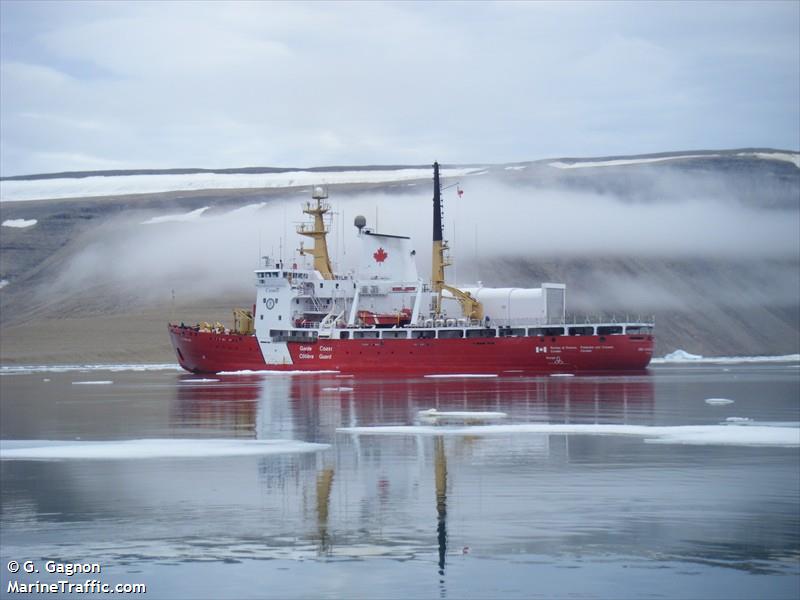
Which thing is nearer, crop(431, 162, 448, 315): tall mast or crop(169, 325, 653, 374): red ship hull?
crop(169, 325, 653, 374): red ship hull

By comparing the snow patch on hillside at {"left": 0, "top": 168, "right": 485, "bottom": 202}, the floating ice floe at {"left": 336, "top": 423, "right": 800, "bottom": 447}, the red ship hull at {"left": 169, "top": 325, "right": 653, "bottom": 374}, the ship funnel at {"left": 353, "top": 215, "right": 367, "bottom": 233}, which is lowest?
the floating ice floe at {"left": 336, "top": 423, "right": 800, "bottom": 447}

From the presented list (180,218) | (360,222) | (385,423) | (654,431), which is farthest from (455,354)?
(180,218)

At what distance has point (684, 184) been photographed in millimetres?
168875

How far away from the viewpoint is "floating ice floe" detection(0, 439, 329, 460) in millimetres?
24156

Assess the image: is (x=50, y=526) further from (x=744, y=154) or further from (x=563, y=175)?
(x=744, y=154)

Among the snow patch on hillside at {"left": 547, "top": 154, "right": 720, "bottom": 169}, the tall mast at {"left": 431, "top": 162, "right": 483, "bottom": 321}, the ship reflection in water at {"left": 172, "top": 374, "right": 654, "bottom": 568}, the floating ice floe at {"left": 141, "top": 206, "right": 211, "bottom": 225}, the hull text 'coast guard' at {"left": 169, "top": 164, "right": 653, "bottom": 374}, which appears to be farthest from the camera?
the snow patch on hillside at {"left": 547, "top": 154, "right": 720, "bottom": 169}

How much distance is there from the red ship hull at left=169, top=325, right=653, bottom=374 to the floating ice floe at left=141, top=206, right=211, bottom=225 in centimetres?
9316

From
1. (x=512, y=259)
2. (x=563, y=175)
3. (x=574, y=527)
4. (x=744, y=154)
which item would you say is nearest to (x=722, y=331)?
(x=512, y=259)

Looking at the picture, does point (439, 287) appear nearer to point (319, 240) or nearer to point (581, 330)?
point (319, 240)

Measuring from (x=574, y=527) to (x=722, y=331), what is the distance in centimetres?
10722

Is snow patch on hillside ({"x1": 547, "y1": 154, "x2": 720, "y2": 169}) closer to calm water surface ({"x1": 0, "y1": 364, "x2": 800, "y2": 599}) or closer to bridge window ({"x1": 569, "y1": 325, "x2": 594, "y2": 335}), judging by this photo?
bridge window ({"x1": 569, "y1": 325, "x2": 594, "y2": 335})

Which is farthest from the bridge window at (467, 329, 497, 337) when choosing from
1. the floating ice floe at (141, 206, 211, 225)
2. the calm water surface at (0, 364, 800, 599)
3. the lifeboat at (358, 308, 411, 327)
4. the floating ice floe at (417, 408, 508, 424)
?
the floating ice floe at (141, 206, 211, 225)

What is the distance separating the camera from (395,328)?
65812mm

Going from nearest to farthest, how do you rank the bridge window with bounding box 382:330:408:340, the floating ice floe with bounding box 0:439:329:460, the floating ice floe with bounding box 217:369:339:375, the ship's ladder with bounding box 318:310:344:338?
the floating ice floe with bounding box 0:439:329:460, the bridge window with bounding box 382:330:408:340, the floating ice floe with bounding box 217:369:339:375, the ship's ladder with bounding box 318:310:344:338
